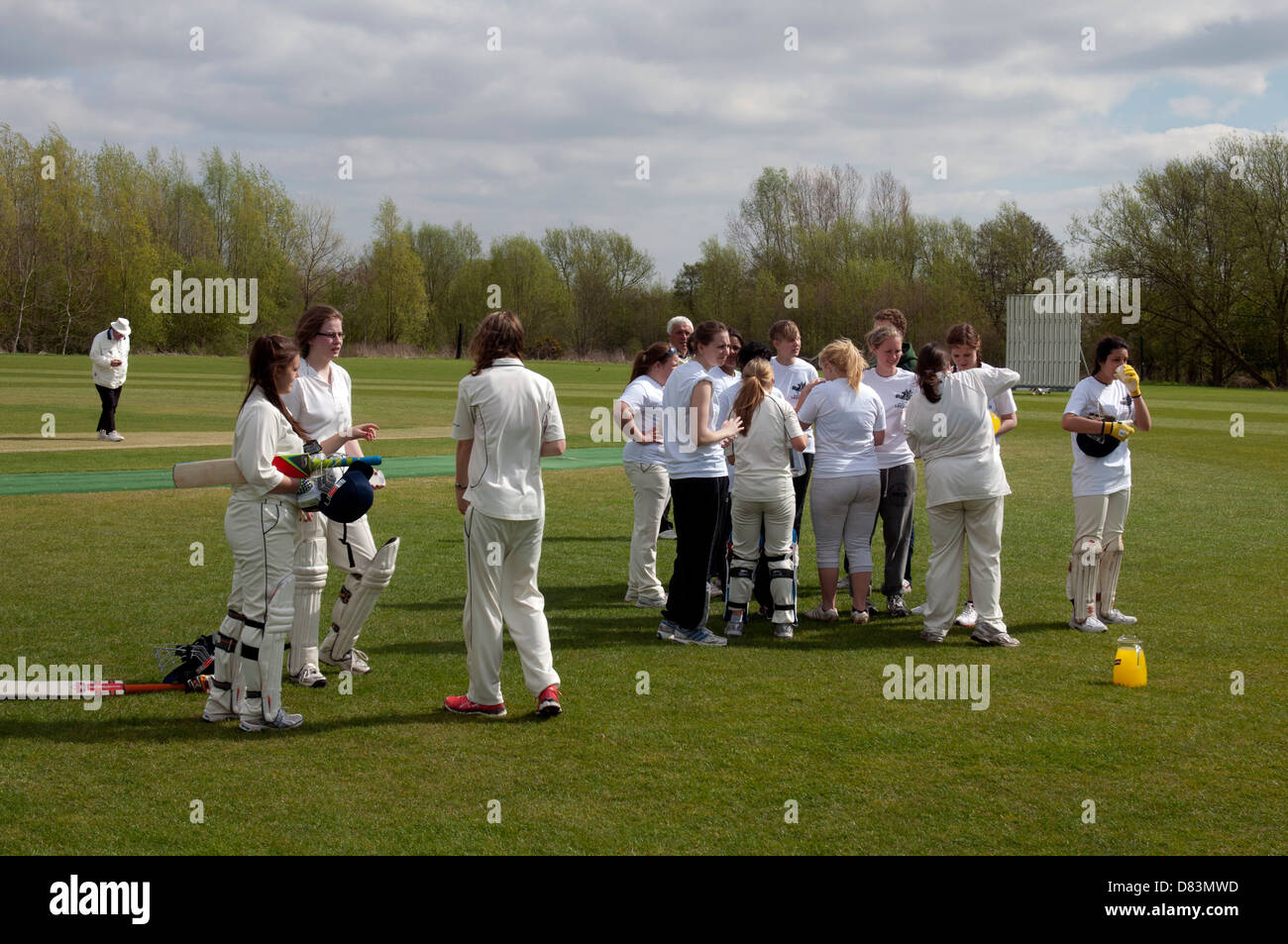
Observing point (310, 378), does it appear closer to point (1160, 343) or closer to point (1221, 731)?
point (1221, 731)

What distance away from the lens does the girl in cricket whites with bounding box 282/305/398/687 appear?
6.70m

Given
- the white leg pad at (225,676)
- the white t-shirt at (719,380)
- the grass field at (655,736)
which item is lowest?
the grass field at (655,736)

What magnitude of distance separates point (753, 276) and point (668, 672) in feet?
253

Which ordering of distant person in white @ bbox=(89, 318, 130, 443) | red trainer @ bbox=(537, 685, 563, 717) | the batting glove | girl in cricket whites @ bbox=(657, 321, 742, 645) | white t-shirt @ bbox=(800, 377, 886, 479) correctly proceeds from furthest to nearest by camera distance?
distant person in white @ bbox=(89, 318, 130, 443), white t-shirt @ bbox=(800, 377, 886, 479), girl in cricket whites @ bbox=(657, 321, 742, 645), red trainer @ bbox=(537, 685, 563, 717), the batting glove

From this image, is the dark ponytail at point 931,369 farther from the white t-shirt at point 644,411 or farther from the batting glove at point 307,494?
the batting glove at point 307,494

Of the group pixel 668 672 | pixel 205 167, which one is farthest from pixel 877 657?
pixel 205 167

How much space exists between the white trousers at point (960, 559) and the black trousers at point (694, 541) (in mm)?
1566

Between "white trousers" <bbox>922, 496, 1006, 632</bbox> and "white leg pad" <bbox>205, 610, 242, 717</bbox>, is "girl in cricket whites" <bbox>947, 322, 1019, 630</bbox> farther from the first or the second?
"white leg pad" <bbox>205, 610, 242, 717</bbox>

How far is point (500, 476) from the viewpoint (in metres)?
6.09

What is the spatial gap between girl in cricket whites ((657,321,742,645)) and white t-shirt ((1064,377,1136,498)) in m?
2.80

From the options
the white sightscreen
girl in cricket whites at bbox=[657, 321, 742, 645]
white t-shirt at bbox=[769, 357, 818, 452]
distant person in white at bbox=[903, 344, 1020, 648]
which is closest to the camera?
girl in cricket whites at bbox=[657, 321, 742, 645]

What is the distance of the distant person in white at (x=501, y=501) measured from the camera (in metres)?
6.07

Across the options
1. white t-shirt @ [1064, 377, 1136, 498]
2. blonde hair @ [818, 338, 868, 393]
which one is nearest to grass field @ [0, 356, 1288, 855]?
white t-shirt @ [1064, 377, 1136, 498]

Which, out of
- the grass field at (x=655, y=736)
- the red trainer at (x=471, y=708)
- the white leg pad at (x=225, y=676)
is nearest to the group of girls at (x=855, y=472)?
the grass field at (x=655, y=736)
